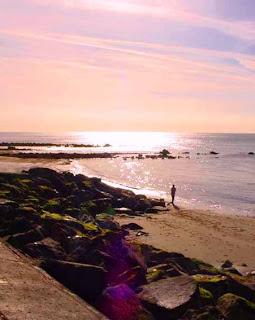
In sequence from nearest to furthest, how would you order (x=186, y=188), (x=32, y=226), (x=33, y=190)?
1. (x=32, y=226)
2. (x=33, y=190)
3. (x=186, y=188)

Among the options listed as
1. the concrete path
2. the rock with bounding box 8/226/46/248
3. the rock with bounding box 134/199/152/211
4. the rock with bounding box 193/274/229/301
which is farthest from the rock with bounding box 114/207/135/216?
the concrete path

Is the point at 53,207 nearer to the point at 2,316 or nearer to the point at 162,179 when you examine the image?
the point at 2,316

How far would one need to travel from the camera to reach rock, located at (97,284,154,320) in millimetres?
6757

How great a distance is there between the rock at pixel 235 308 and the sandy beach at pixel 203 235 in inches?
211

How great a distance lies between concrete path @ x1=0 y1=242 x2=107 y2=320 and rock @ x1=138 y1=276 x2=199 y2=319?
1.12 meters

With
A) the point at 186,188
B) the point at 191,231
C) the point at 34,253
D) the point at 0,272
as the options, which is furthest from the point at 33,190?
the point at 186,188

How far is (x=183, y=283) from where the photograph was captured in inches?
298

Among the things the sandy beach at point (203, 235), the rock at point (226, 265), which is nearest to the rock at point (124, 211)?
the sandy beach at point (203, 235)

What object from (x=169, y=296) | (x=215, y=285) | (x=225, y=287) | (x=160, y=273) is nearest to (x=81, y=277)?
(x=169, y=296)

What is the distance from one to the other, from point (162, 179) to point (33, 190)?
26.4 metres

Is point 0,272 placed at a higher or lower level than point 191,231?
higher

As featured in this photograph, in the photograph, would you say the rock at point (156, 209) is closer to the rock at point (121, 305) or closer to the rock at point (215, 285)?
the rock at point (215, 285)

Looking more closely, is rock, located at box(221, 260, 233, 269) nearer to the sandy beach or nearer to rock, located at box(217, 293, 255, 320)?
the sandy beach

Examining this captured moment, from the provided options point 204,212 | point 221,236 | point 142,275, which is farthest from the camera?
point 204,212
